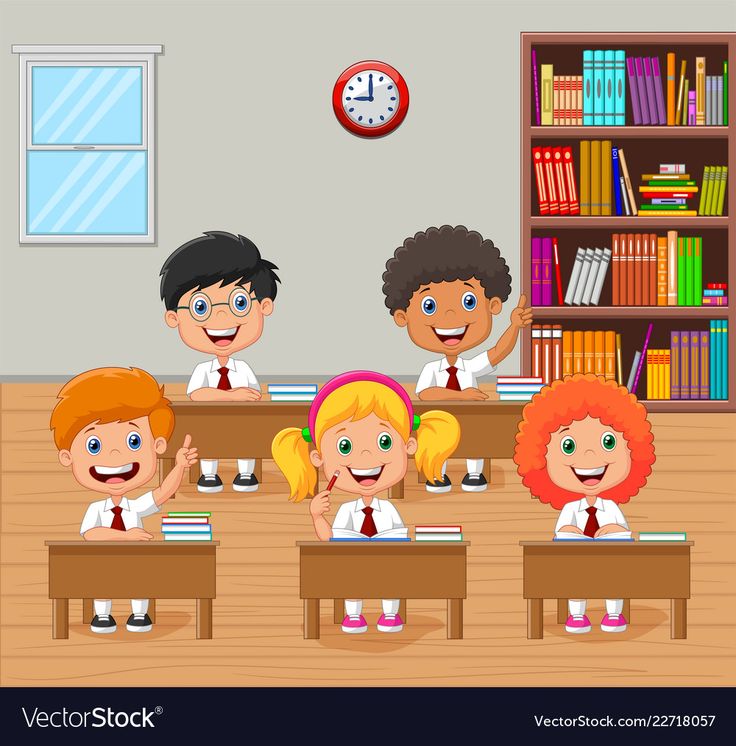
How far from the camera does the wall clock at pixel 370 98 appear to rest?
8859 millimetres

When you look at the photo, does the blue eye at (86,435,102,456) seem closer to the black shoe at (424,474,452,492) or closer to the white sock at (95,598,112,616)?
the white sock at (95,598,112,616)

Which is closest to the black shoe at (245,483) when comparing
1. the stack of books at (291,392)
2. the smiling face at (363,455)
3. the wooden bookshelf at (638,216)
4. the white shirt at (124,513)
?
the stack of books at (291,392)

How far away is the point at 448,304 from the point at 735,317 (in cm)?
238

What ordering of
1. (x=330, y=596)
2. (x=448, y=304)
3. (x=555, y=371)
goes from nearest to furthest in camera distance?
(x=330, y=596) < (x=448, y=304) < (x=555, y=371)

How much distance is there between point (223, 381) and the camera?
6793 mm

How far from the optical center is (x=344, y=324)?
9.08 metres

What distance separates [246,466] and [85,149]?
10.5 ft

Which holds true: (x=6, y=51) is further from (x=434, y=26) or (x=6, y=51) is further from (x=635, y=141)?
(x=635, y=141)

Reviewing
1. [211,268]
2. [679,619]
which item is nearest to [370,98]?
[211,268]

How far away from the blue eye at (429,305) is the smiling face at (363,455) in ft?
5.61

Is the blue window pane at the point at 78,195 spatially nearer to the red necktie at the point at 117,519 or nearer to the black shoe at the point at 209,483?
the black shoe at the point at 209,483

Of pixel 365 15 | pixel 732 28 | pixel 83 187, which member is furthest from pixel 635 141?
pixel 83 187

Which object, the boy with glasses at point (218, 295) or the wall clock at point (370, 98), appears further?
the wall clock at point (370, 98)

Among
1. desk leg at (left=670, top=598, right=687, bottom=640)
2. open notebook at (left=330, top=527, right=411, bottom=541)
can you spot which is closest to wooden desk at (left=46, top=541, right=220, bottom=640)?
open notebook at (left=330, top=527, right=411, bottom=541)
